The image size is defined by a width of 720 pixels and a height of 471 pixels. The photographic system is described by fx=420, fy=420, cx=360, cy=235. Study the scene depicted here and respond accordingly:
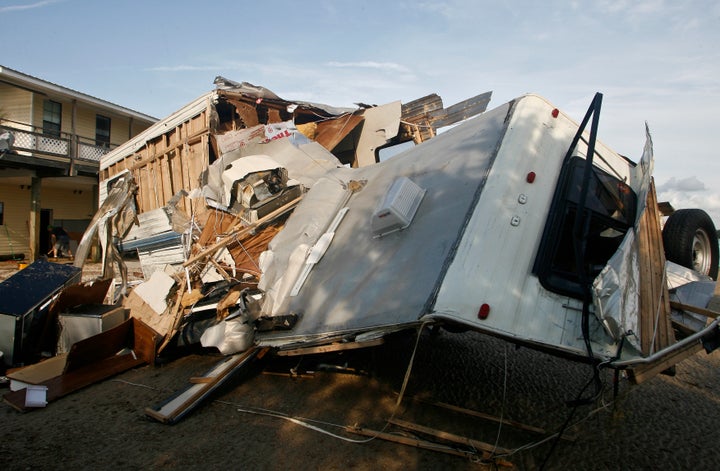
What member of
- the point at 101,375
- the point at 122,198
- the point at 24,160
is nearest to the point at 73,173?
the point at 24,160

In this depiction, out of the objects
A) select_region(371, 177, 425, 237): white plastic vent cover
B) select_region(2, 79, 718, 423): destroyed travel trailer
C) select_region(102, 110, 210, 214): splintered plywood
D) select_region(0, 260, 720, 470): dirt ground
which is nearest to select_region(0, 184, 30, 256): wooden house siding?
select_region(102, 110, 210, 214): splintered plywood

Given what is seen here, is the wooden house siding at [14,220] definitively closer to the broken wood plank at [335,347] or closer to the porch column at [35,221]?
the porch column at [35,221]

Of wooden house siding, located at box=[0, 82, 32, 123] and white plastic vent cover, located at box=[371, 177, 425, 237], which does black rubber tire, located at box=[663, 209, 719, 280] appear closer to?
white plastic vent cover, located at box=[371, 177, 425, 237]

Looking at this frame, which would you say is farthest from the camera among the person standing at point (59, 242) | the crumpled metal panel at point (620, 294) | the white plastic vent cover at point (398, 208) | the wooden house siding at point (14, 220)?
the wooden house siding at point (14, 220)

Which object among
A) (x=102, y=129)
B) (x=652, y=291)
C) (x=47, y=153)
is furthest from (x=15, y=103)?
(x=652, y=291)

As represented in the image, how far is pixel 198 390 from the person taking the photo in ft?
13.1

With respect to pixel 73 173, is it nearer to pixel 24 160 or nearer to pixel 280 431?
pixel 24 160

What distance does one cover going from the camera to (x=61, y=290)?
586cm

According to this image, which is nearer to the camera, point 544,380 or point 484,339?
point 544,380

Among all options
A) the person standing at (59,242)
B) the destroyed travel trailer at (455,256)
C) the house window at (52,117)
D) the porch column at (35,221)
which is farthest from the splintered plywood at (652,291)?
the house window at (52,117)

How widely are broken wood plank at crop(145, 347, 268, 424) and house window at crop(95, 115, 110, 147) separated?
1756 centimetres

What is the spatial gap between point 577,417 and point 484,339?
7.52 ft

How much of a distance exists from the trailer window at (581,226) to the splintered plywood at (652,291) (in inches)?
8.5

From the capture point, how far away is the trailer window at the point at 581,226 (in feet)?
10.3
